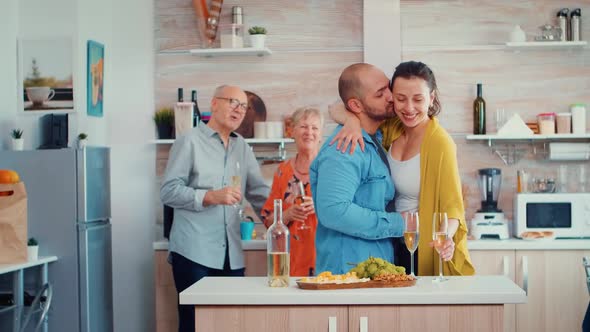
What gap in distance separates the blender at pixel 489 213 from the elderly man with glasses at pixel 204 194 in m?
1.57

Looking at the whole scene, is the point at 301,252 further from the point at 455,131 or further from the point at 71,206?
the point at 455,131

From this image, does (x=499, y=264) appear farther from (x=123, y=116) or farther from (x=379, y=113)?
(x=123, y=116)

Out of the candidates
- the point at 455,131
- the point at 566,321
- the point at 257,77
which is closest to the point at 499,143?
the point at 455,131

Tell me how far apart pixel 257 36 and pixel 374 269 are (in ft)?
10.2

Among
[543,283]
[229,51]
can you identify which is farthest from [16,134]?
[543,283]

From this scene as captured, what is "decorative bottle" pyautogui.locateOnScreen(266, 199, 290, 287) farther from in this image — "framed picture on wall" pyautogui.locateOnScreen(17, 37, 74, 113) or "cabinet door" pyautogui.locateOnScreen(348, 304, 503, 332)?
"framed picture on wall" pyautogui.locateOnScreen(17, 37, 74, 113)

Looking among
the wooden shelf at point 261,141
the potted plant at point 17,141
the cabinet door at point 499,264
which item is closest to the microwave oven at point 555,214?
the cabinet door at point 499,264

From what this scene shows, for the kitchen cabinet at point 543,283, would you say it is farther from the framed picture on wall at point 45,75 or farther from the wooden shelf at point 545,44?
the framed picture on wall at point 45,75

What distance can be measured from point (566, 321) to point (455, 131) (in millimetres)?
1414

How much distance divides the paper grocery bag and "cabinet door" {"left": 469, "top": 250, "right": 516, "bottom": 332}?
2.57m

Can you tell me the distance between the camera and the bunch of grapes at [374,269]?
310 centimetres

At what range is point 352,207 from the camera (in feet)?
11.0

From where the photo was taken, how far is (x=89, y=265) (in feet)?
16.7

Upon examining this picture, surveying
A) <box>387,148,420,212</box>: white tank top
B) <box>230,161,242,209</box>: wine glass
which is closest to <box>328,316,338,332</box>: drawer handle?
<box>387,148,420,212</box>: white tank top
